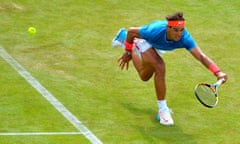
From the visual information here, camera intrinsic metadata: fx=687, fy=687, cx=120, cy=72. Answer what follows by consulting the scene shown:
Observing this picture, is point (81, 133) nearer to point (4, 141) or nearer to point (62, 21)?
point (4, 141)

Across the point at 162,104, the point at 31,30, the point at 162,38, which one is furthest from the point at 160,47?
the point at 31,30

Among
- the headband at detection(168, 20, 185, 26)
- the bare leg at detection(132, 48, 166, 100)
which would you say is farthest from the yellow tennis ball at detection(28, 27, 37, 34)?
the headband at detection(168, 20, 185, 26)

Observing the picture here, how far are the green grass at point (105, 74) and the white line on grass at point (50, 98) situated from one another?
3.6 inches

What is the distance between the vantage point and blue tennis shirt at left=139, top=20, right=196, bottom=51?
9336 mm

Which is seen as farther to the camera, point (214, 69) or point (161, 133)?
point (161, 133)

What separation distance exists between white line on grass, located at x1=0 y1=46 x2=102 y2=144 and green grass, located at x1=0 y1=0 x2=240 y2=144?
3.6 inches

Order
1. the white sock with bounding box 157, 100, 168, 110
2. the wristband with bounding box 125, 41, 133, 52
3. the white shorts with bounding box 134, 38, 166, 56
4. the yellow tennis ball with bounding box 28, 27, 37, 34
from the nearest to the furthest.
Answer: the white sock with bounding box 157, 100, 168, 110, the white shorts with bounding box 134, 38, 166, 56, the wristband with bounding box 125, 41, 133, 52, the yellow tennis ball with bounding box 28, 27, 37, 34

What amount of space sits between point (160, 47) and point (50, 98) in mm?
1912

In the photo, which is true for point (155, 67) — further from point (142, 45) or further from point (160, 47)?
point (142, 45)

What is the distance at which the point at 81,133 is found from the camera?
9109 mm

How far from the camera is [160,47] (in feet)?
31.7

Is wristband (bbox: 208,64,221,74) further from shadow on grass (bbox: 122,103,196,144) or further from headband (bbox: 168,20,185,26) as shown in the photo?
shadow on grass (bbox: 122,103,196,144)

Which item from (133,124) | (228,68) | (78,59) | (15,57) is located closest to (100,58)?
(78,59)

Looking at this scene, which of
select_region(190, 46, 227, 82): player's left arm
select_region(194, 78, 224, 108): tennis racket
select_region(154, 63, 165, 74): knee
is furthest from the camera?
select_region(154, 63, 165, 74): knee
